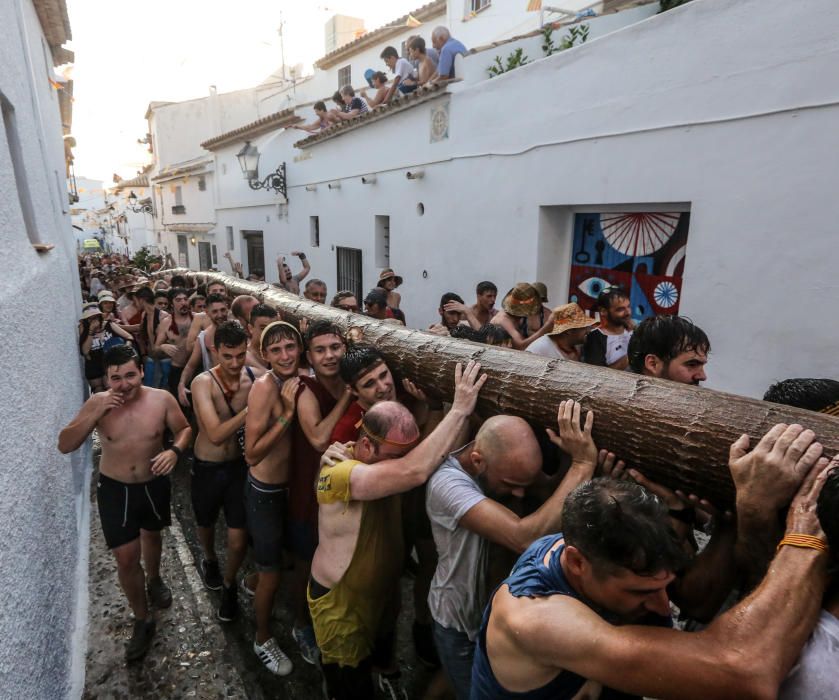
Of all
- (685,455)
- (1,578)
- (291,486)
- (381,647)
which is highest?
(685,455)

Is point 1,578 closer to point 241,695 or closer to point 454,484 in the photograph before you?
point 454,484

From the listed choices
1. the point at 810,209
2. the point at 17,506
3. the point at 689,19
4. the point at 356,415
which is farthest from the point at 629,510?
the point at 689,19

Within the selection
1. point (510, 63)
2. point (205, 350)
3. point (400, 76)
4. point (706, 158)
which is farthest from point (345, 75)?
point (706, 158)

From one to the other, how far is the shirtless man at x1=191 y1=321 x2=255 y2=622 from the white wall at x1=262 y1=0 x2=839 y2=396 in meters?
4.06

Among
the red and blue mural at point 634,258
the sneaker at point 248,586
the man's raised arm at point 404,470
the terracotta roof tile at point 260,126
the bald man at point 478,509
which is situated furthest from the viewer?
the terracotta roof tile at point 260,126

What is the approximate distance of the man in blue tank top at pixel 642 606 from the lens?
1.26m

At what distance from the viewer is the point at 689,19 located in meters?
4.64

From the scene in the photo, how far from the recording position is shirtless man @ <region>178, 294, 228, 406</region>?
16.3ft

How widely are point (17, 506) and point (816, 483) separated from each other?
2696 mm

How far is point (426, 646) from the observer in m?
3.07

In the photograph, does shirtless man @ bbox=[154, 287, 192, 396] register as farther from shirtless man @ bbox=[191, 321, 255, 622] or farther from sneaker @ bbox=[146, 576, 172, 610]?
sneaker @ bbox=[146, 576, 172, 610]

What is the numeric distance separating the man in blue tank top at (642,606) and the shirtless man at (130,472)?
2.56m

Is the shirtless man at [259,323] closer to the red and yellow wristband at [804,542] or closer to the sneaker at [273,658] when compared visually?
the sneaker at [273,658]

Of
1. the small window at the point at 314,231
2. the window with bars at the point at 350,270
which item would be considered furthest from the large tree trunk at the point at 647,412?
the small window at the point at 314,231
